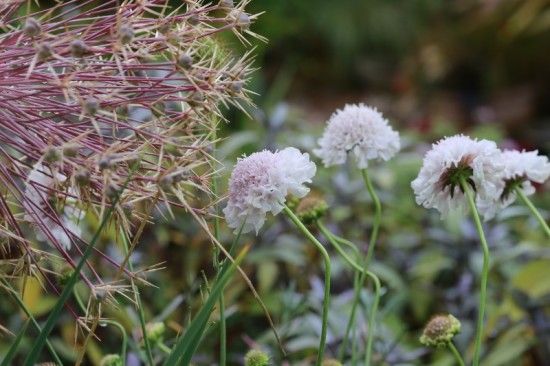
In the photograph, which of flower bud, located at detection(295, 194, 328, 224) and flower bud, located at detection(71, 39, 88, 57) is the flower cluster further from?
flower bud, located at detection(71, 39, 88, 57)

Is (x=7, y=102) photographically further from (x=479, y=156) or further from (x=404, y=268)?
(x=404, y=268)

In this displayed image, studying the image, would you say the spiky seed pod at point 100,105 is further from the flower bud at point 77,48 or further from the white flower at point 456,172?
the white flower at point 456,172

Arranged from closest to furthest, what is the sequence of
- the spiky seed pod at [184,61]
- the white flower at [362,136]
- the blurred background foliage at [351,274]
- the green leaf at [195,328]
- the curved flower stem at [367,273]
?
the green leaf at [195,328] < the spiky seed pod at [184,61] < the curved flower stem at [367,273] < the white flower at [362,136] < the blurred background foliage at [351,274]

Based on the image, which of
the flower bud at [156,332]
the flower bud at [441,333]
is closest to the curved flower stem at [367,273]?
the flower bud at [441,333]

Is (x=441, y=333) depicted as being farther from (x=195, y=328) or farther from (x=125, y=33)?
(x=125, y=33)

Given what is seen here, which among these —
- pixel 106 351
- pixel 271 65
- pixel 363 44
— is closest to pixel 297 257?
pixel 106 351

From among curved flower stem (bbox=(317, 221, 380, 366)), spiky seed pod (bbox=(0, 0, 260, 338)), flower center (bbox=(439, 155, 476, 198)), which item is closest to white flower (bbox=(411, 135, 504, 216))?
flower center (bbox=(439, 155, 476, 198))

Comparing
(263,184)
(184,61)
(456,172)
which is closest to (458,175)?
(456,172)
